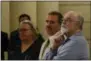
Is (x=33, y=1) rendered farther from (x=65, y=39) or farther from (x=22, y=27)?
(x=65, y=39)

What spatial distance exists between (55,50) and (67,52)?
0.56 feet

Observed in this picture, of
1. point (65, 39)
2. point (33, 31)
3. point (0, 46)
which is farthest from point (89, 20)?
point (65, 39)

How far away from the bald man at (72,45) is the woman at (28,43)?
Result: 327 mm

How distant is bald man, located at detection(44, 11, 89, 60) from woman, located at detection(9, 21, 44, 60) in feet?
1.07

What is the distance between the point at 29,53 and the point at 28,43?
103mm

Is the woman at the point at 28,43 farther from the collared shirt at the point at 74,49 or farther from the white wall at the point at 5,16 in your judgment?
the white wall at the point at 5,16

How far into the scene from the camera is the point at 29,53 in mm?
2762

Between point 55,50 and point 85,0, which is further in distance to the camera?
point 85,0

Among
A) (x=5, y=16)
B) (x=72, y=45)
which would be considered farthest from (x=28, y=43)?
(x=5, y=16)

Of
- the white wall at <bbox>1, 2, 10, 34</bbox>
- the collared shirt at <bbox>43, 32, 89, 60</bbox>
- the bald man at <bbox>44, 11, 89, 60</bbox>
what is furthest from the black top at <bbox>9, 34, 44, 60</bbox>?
the white wall at <bbox>1, 2, 10, 34</bbox>

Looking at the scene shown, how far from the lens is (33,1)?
5055 millimetres

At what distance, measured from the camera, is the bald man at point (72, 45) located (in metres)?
2.30

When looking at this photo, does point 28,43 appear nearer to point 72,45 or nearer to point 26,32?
point 26,32

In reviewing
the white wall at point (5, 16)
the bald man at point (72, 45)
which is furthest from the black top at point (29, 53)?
the white wall at point (5, 16)
